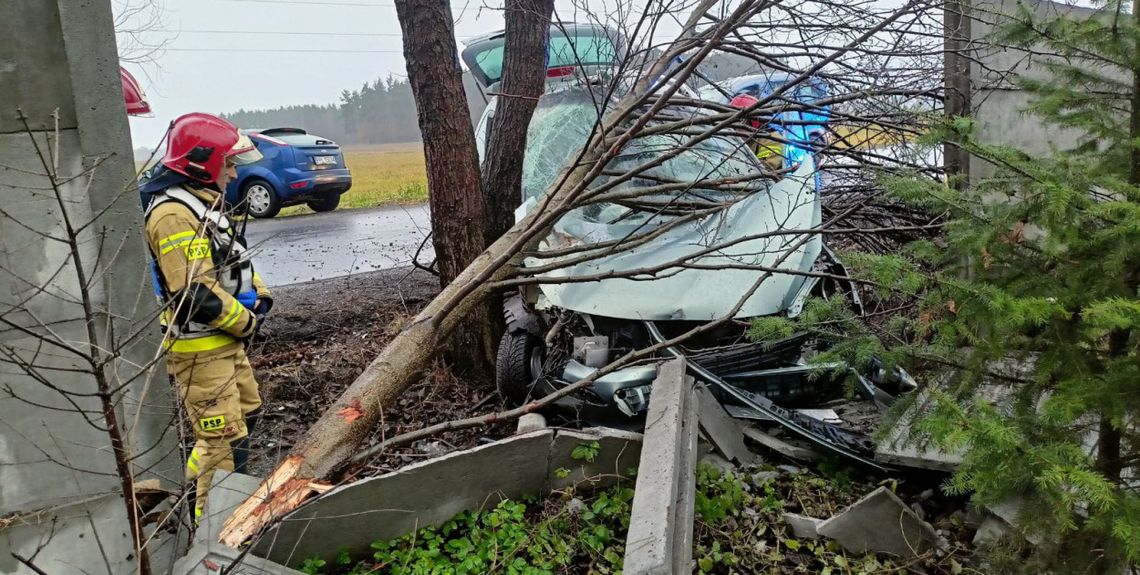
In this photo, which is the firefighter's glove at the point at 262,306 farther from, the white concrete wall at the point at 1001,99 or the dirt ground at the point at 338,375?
the white concrete wall at the point at 1001,99

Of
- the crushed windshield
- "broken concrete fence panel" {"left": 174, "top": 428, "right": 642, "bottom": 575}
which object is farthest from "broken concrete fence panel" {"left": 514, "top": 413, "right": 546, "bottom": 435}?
the crushed windshield

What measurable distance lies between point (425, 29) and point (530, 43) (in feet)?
2.84

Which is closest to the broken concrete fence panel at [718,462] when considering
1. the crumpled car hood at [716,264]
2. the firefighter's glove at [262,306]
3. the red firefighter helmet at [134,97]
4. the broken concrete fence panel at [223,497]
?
the crumpled car hood at [716,264]

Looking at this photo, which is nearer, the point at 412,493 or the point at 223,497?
the point at 223,497

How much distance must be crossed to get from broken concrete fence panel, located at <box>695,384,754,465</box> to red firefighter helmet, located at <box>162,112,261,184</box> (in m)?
2.58

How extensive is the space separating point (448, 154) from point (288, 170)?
6580 mm

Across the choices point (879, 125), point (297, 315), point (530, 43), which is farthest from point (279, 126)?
point (879, 125)

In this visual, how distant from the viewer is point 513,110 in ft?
17.6

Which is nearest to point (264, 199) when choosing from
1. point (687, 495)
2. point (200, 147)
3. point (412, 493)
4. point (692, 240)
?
point (200, 147)

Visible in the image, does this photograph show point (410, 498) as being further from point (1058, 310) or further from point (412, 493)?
point (1058, 310)

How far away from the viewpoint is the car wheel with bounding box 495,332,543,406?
452 centimetres

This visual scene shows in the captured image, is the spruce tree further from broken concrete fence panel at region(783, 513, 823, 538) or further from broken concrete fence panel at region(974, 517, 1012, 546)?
broken concrete fence panel at region(783, 513, 823, 538)

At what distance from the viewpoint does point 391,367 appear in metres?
3.24

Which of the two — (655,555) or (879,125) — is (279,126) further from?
(655,555)
